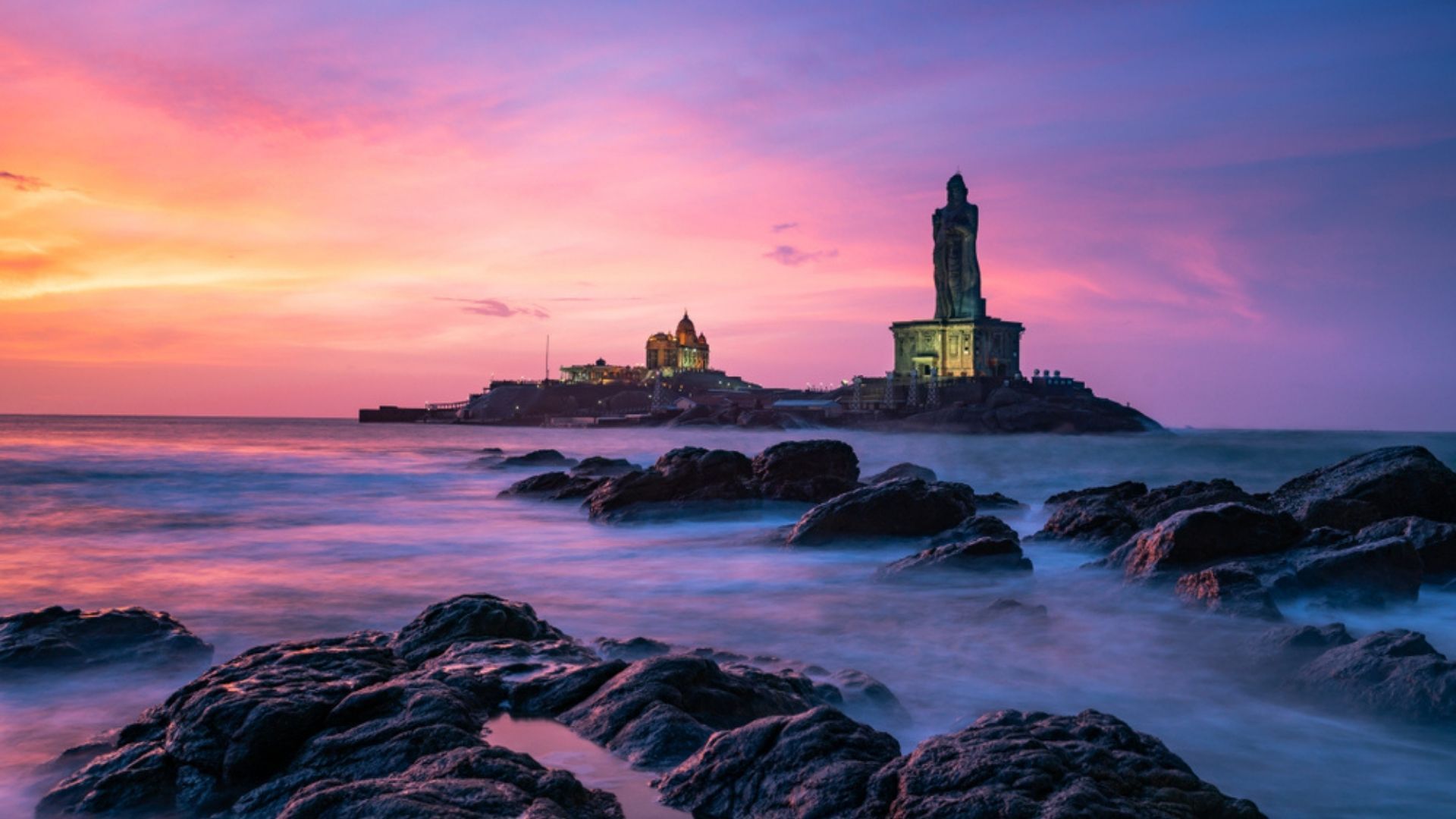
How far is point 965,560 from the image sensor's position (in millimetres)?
14828

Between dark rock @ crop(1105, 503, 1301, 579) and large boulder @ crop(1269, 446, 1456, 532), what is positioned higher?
large boulder @ crop(1269, 446, 1456, 532)

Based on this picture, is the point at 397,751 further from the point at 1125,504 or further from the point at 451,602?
the point at 1125,504

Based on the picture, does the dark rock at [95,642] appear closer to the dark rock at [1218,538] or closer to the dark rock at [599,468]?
the dark rock at [1218,538]

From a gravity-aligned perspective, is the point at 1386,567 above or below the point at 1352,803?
above

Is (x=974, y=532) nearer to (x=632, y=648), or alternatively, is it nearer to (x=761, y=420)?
(x=632, y=648)

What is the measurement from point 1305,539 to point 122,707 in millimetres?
14181

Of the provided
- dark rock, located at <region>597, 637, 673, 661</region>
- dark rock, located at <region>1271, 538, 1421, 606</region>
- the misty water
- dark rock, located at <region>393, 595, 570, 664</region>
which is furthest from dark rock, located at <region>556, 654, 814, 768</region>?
dark rock, located at <region>1271, 538, 1421, 606</region>

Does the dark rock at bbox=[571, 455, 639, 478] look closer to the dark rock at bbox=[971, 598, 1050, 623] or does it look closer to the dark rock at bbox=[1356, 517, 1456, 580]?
the dark rock at bbox=[971, 598, 1050, 623]

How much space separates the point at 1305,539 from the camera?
13570 millimetres

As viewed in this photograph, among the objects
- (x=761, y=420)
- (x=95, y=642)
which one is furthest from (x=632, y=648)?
(x=761, y=420)

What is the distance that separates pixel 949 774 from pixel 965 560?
10.6m

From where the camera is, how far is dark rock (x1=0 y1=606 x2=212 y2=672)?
890 cm

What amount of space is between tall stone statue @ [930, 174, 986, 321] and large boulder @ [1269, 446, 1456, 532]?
123948mm

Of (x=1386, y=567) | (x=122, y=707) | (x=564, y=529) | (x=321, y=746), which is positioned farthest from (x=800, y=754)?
(x=564, y=529)
